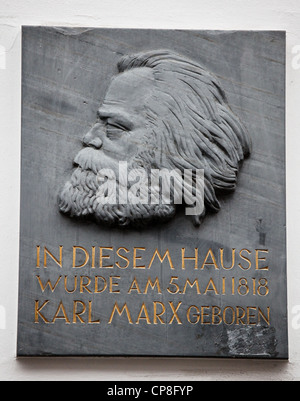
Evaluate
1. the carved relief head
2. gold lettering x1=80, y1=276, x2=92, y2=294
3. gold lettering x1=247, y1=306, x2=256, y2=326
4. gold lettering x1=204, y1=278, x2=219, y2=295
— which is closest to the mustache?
the carved relief head

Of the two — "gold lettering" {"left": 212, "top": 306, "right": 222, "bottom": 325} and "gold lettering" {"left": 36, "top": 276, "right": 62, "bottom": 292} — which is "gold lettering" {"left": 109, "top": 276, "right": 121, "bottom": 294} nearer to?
"gold lettering" {"left": 36, "top": 276, "right": 62, "bottom": 292}

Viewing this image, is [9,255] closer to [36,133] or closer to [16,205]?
[16,205]

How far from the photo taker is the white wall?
6906 mm

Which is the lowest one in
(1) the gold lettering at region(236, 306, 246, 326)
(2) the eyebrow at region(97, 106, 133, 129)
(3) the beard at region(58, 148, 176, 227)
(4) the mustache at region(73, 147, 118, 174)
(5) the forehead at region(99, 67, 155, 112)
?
(1) the gold lettering at region(236, 306, 246, 326)

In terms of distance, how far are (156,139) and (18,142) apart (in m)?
0.93

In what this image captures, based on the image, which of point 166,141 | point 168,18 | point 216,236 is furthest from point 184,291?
point 168,18

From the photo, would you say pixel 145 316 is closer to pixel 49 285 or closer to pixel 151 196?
pixel 49 285

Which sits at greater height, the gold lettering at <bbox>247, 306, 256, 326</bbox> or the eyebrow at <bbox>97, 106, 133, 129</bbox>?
the eyebrow at <bbox>97, 106, 133, 129</bbox>

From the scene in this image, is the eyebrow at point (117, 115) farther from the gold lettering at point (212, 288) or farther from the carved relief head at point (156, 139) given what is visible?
the gold lettering at point (212, 288)

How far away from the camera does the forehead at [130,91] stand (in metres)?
7.02

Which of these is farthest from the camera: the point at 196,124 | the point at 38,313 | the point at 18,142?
the point at 18,142

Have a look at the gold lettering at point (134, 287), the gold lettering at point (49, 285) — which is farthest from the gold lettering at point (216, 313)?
A: the gold lettering at point (49, 285)

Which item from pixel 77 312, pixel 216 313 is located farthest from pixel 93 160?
pixel 216 313

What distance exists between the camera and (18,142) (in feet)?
23.3
